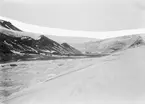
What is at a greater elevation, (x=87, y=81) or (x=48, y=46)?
(x=48, y=46)

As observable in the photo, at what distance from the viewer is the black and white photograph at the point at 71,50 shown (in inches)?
58.3

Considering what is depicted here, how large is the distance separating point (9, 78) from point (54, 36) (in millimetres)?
390

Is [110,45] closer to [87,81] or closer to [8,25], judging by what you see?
[87,81]

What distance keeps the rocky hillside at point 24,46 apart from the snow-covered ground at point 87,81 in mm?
70

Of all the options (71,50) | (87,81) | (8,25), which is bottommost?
(87,81)

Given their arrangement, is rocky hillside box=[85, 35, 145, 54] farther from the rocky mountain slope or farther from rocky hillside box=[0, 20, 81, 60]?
rocky hillside box=[0, 20, 81, 60]

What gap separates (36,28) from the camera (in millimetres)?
1526

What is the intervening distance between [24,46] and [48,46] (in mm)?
154

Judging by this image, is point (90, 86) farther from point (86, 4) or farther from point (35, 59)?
point (86, 4)

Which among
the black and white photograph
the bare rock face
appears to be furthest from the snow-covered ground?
the bare rock face

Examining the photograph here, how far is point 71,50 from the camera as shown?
1.52 metres

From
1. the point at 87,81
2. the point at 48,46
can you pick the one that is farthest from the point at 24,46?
the point at 87,81

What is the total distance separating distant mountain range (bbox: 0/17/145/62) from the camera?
59.6 inches

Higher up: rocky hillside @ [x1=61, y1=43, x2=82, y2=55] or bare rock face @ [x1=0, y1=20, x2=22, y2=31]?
bare rock face @ [x1=0, y1=20, x2=22, y2=31]
